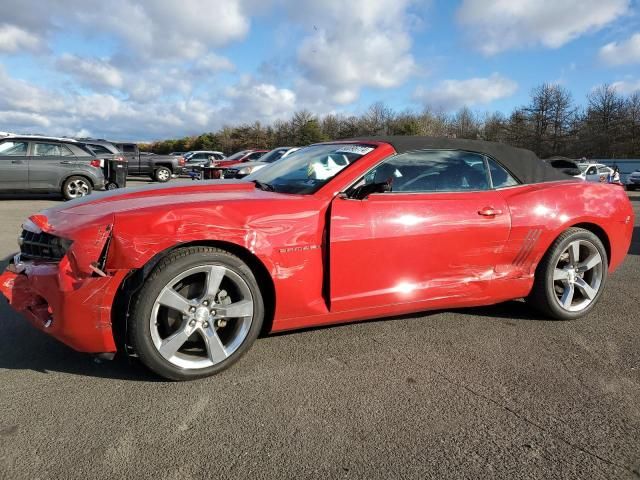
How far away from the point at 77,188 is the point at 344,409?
38.7ft

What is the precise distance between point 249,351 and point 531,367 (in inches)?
72.4

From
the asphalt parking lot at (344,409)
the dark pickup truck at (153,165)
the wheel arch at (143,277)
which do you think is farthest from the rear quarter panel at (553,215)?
the dark pickup truck at (153,165)

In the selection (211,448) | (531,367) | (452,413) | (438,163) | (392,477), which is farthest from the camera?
(438,163)

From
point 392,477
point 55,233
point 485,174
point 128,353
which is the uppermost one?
point 485,174

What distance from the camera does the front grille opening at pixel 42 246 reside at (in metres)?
2.70

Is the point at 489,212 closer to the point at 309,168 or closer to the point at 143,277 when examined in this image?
the point at 309,168

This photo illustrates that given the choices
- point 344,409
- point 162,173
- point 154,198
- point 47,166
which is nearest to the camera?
point 344,409

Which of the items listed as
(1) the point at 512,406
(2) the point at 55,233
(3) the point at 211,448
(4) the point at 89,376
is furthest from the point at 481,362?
(2) the point at 55,233

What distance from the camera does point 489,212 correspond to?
3.54m

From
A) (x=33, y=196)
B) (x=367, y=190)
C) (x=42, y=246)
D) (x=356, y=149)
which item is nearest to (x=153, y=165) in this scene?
(x=33, y=196)

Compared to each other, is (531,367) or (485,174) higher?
(485,174)

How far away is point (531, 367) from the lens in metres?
3.10

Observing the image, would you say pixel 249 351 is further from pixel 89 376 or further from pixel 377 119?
pixel 377 119

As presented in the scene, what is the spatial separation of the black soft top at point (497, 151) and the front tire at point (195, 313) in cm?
A: 154
